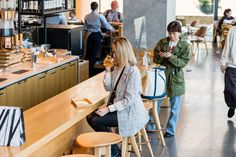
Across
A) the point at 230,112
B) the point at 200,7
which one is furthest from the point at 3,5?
the point at 200,7

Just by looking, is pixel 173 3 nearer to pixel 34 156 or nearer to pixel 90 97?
pixel 90 97

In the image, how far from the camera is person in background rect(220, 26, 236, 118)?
757 centimetres

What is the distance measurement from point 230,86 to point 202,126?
82cm

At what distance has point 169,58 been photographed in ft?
21.6

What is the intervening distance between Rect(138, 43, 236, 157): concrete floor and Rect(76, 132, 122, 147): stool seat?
1536 mm

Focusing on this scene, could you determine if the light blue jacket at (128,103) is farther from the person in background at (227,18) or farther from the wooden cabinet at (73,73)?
→ the person in background at (227,18)

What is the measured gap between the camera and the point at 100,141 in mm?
4578

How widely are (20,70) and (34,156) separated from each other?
258 cm

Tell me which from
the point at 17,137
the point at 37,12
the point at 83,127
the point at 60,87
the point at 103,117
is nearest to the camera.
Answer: the point at 17,137

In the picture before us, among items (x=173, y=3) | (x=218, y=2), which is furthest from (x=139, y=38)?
(x=218, y=2)

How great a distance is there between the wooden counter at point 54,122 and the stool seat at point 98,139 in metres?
0.17

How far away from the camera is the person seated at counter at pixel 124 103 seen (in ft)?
16.4

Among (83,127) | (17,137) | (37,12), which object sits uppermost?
(37,12)

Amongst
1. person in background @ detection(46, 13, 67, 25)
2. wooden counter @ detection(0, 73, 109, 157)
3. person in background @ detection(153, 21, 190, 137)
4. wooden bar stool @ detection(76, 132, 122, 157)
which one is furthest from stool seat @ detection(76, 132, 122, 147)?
person in background @ detection(46, 13, 67, 25)
